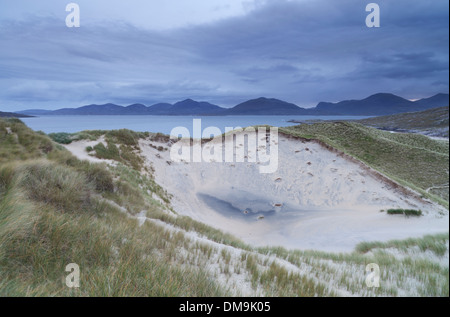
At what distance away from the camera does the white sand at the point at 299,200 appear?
273 inches

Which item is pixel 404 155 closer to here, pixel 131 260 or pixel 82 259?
pixel 131 260

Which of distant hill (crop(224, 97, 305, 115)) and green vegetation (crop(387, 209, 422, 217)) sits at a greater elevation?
distant hill (crop(224, 97, 305, 115))

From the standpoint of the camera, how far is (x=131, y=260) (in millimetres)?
2229

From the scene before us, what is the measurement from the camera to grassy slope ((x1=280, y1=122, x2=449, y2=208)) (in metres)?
7.40

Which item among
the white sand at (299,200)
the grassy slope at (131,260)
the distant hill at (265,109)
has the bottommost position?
the white sand at (299,200)

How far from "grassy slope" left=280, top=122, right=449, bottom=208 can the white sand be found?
2.32 ft

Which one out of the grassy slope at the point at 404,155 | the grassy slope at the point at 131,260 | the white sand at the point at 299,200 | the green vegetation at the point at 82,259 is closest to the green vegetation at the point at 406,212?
the white sand at the point at 299,200

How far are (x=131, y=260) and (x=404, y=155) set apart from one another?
1231 cm

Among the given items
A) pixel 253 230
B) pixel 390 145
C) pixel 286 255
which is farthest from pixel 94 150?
pixel 390 145

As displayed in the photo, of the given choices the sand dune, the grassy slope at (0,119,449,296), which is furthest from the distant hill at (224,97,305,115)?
the grassy slope at (0,119,449,296)

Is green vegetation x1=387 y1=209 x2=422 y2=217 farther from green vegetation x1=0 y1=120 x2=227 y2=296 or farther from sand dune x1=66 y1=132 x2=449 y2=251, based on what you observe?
green vegetation x1=0 y1=120 x2=227 y2=296

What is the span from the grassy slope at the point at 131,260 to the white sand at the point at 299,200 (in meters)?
2.58

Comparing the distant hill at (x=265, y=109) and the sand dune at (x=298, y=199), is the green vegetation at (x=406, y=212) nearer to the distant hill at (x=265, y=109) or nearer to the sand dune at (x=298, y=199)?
the sand dune at (x=298, y=199)
